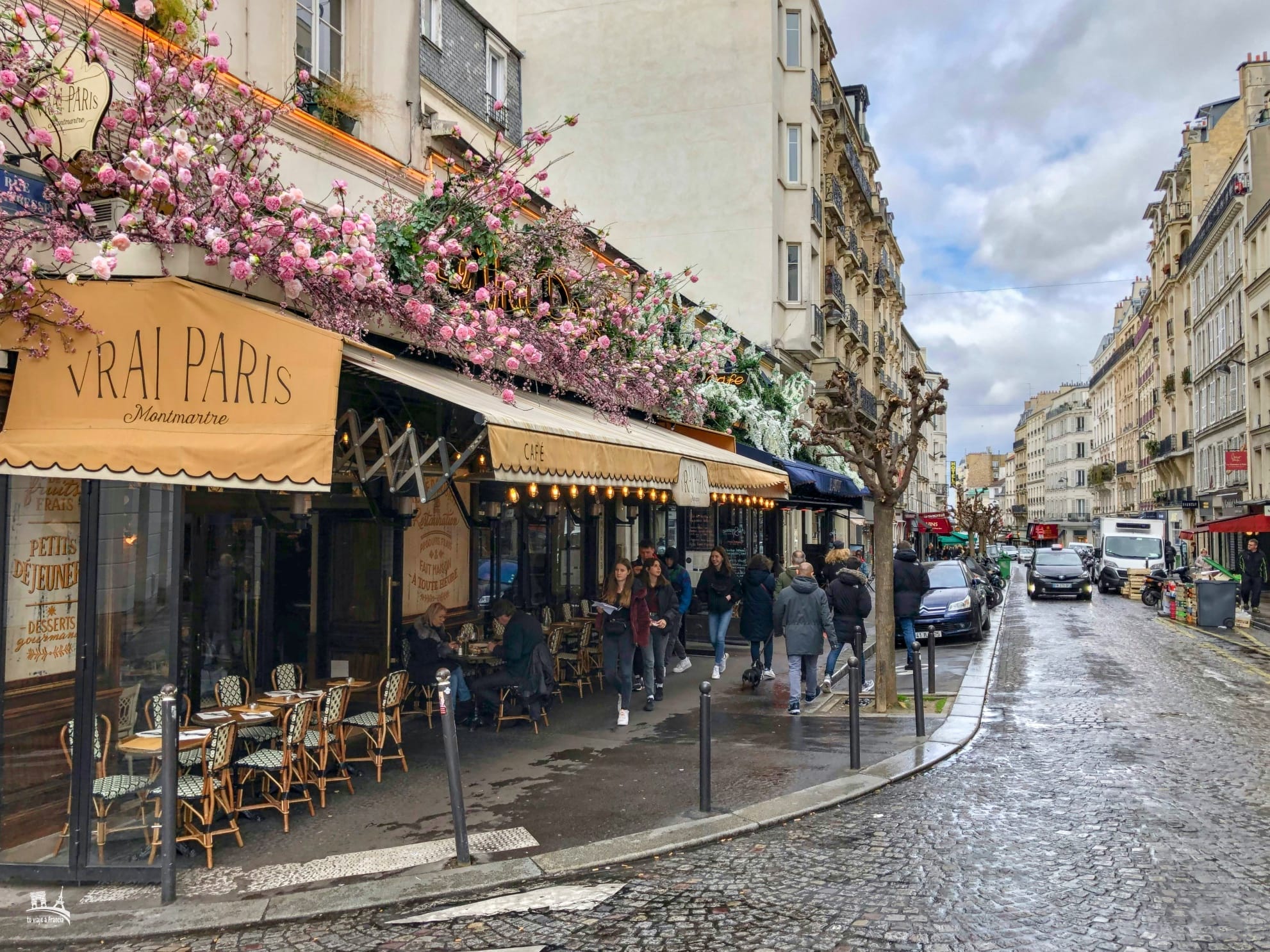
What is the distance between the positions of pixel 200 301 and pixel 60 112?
1.85 meters

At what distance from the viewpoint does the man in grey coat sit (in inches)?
440

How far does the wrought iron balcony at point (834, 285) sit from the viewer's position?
33406 mm

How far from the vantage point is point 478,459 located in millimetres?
9688

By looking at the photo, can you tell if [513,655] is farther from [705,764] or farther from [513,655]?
[705,764]

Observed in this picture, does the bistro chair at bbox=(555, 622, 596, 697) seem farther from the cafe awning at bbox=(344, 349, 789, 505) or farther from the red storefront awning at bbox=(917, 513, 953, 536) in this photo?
the red storefront awning at bbox=(917, 513, 953, 536)

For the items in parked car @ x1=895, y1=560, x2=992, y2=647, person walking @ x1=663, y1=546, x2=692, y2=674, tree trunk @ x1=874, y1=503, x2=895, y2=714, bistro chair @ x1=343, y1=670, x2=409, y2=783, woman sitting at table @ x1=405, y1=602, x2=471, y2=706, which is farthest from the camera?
parked car @ x1=895, y1=560, x2=992, y2=647

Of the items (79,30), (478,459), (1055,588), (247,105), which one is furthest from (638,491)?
(1055,588)

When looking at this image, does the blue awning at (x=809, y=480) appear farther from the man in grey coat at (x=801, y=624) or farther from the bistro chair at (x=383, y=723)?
the bistro chair at (x=383, y=723)

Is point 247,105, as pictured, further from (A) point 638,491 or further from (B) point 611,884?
(A) point 638,491

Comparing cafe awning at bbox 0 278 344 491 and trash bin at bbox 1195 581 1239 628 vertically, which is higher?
cafe awning at bbox 0 278 344 491

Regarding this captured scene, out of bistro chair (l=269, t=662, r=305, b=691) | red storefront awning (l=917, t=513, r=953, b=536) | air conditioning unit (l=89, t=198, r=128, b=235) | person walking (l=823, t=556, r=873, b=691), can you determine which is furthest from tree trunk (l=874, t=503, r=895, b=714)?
red storefront awning (l=917, t=513, r=953, b=536)

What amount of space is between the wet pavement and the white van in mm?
27247

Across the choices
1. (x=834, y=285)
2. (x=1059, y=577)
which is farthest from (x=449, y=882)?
(x=834, y=285)

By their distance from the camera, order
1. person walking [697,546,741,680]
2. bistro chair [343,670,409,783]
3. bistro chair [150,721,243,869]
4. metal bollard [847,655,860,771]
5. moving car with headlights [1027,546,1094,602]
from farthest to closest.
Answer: moving car with headlights [1027,546,1094,602]
person walking [697,546,741,680]
metal bollard [847,655,860,771]
bistro chair [343,670,409,783]
bistro chair [150,721,243,869]
